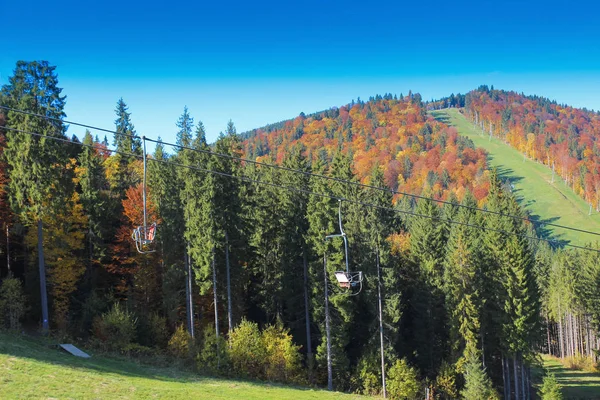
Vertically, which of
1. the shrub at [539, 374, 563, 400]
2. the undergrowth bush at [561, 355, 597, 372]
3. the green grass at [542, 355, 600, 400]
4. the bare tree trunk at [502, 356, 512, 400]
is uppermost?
the shrub at [539, 374, 563, 400]

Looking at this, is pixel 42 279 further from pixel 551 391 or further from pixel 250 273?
pixel 551 391

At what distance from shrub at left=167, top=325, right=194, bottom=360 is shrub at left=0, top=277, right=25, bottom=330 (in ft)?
31.9

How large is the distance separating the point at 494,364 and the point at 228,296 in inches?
1159

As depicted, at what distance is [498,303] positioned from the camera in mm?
39781

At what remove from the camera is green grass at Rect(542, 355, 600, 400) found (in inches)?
1813

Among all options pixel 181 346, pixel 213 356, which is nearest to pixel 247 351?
pixel 213 356

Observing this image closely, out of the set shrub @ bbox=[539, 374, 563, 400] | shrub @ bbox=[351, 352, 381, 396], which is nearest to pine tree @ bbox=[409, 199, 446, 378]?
shrub @ bbox=[351, 352, 381, 396]

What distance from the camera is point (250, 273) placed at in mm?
41656

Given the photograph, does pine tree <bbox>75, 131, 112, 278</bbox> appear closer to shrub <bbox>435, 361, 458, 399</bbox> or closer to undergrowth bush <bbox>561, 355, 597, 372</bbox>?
shrub <bbox>435, 361, 458, 399</bbox>

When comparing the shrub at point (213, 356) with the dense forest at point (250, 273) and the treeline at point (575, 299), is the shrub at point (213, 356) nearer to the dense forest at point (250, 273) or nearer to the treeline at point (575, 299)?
the dense forest at point (250, 273)

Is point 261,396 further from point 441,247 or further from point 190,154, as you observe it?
point 441,247

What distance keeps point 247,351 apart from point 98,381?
1206 cm

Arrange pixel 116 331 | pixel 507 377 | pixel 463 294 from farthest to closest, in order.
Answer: pixel 507 377 → pixel 463 294 → pixel 116 331

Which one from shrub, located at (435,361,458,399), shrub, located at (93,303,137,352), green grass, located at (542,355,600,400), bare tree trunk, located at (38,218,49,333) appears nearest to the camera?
bare tree trunk, located at (38,218,49,333)
